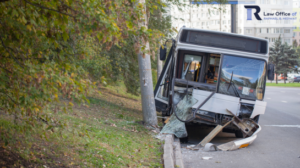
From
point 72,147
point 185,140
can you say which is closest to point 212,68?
point 185,140

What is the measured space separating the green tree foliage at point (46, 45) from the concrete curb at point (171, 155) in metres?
2.69

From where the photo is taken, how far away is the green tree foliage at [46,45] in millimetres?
3338

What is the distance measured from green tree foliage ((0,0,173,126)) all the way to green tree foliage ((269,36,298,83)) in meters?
56.2

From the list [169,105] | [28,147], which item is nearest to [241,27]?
[169,105]

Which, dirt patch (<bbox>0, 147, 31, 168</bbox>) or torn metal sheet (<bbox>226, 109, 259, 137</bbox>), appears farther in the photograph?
torn metal sheet (<bbox>226, 109, 259, 137</bbox>)

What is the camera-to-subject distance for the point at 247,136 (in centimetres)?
877

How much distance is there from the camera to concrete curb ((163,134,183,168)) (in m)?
5.87

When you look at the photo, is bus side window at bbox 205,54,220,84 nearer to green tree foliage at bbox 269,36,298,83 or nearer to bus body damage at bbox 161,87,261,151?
bus body damage at bbox 161,87,261,151

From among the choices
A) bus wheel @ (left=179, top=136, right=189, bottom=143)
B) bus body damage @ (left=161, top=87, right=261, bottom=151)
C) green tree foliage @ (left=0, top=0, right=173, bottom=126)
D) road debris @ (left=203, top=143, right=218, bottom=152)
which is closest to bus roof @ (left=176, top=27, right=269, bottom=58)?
bus body damage @ (left=161, top=87, right=261, bottom=151)

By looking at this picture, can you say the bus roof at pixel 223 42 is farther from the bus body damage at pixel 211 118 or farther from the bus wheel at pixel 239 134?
the bus wheel at pixel 239 134

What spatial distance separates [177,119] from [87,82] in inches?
216

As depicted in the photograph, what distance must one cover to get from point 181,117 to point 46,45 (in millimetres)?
5239

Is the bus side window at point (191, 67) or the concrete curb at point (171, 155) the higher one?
the bus side window at point (191, 67)

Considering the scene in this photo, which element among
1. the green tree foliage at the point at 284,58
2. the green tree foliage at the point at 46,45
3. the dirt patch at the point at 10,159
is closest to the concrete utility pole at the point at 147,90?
the dirt patch at the point at 10,159
